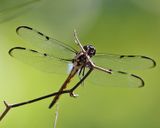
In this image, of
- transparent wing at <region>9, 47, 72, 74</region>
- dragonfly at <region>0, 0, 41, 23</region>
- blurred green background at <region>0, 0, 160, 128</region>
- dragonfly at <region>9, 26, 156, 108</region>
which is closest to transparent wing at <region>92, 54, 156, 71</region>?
dragonfly at <region>9, 26, 156, 108</region>

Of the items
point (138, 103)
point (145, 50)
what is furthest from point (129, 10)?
point (138, 103)

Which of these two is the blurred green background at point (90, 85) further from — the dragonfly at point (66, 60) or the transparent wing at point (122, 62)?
the transparent wing at point (122, 62)

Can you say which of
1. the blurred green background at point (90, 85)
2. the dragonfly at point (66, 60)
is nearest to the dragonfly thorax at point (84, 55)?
the dragonfly at point (66, 60)

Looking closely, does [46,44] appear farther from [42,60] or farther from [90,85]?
[90,85]

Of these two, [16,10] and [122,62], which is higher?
[16,10]

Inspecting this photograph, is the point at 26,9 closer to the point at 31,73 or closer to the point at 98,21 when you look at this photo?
the point at 31,73

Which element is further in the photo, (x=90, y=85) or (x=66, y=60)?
(x=90, y=85)

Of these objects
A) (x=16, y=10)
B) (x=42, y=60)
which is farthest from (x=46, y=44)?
(x=16, y=10)
